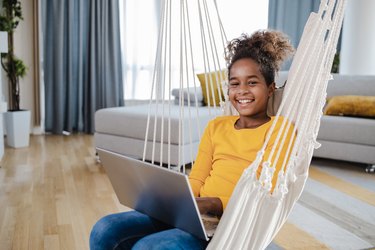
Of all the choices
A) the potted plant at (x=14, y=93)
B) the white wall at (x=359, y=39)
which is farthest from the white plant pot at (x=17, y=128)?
the white wall at (x=359, y=39)

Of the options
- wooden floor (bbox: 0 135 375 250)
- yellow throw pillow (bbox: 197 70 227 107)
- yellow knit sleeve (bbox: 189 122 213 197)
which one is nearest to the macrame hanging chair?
yellow knit sleeve (bbox: 189 122 213 197)

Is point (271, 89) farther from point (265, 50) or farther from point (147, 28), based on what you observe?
point (147, 28)

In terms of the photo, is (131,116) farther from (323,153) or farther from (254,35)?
(254,35)

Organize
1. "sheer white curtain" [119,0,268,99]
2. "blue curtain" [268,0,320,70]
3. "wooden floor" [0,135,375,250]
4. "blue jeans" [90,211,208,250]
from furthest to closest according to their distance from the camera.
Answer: "blue curtain" [268,0,320,70], "sheer white curtain" [119,0,268,99], "wooden floor" [0,135,375,250], "blue jeans" [90,211,208,250]

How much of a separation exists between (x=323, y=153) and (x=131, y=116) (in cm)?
151

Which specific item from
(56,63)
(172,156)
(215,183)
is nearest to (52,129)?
(56,63)

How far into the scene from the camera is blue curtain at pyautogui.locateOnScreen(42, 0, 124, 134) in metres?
4.14

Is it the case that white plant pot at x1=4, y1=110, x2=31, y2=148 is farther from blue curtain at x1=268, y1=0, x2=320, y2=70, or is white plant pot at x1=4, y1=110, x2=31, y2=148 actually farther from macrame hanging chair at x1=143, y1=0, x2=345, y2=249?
macrame hanging chair at x1=143, y1=0, x2=345, y2=249

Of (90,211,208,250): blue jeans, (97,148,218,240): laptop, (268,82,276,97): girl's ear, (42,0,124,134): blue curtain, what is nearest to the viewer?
(97,148,218,240): laptop

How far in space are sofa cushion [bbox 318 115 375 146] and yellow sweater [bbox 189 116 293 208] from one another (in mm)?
2114

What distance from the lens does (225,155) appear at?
1179 mm

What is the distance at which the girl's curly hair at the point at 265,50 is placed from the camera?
1.17 m

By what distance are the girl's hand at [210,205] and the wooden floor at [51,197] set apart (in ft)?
2.93

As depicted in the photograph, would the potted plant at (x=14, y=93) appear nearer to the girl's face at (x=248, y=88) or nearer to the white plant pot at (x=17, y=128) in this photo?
the white plant pot at (x=17, y=128)
